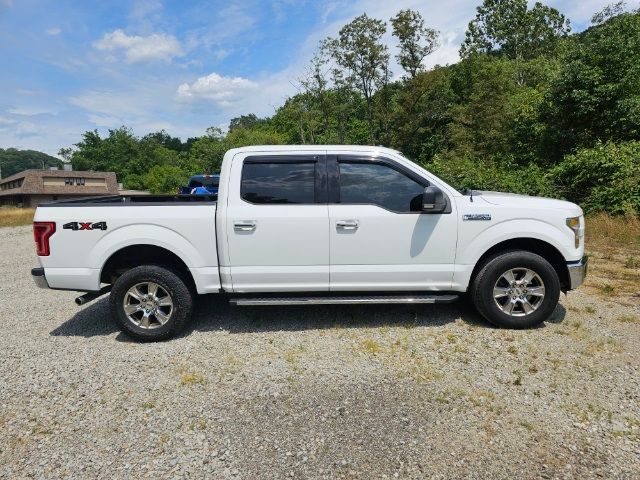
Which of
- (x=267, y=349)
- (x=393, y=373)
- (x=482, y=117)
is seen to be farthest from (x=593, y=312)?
(x=482, y=117)

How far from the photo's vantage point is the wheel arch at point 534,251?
438 cm

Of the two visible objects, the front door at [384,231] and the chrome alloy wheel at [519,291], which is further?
the chrome alloy wheel at [519,291]

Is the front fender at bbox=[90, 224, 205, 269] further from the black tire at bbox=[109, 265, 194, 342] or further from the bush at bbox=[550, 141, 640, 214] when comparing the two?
the bush at bbox=[550, 141, 640, 214]

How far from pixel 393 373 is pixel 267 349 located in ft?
4.22

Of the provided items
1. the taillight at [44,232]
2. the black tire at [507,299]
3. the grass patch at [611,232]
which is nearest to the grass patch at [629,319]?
the black tire at [507,299]

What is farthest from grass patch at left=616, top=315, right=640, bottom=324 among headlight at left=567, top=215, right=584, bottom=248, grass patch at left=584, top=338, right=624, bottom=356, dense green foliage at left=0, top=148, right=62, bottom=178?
dense green foliage at left=0, top=148, right=62, bottom=178

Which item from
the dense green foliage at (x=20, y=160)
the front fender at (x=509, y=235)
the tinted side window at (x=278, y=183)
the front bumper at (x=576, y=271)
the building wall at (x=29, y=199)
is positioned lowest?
the building wall at (x=29, y=199)

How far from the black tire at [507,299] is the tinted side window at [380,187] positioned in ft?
3.30

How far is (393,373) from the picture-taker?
3.57 m

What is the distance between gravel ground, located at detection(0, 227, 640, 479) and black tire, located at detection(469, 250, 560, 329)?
0.48ft

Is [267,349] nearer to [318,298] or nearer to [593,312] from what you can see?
[318,298]

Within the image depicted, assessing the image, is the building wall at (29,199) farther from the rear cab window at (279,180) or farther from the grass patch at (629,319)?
the grass patch at (629,319)

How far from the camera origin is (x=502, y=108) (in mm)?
23406

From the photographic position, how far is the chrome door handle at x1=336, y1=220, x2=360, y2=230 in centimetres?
415
